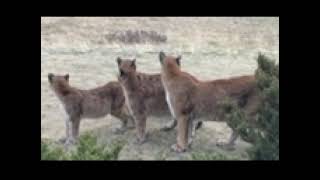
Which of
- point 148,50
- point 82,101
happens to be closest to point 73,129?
point 82,101

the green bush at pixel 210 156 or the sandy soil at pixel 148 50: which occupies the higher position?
the sandy soil at pixel 148 50

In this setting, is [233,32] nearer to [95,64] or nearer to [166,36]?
[166,36]

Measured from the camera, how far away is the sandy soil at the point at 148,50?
1121 centimetres

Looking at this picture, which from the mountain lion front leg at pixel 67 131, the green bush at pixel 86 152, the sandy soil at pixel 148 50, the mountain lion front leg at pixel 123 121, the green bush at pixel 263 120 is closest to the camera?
the green bush at pixel 86 152

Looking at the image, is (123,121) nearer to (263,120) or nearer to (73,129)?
(73,129)

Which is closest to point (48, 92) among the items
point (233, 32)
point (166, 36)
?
point (166, 36)

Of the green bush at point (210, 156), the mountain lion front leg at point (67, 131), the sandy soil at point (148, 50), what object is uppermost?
the sandy soil at point (148, 50)

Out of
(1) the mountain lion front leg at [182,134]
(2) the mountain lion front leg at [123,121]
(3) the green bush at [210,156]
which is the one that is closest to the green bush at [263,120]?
(3) the green bush at [210,156]

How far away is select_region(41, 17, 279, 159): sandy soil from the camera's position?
1121cm

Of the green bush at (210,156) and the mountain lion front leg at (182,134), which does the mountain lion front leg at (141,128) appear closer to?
the mountain lion front leg at (182,134)

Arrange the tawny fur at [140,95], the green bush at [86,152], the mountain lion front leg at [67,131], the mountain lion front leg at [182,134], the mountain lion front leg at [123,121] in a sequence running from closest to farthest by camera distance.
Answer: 1. the green bush at [86,152]
2. the mountain lion front leg at [182,134]
3. the tawny fur at [140,95]
4. the mountain lion front leg at [67,131]
5. the mountain lion front leg at [123,121]

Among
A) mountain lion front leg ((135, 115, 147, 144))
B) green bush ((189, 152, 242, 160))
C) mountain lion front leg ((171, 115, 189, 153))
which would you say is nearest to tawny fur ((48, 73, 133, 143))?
mountain lion front leg ((135, 115, 147, 144))

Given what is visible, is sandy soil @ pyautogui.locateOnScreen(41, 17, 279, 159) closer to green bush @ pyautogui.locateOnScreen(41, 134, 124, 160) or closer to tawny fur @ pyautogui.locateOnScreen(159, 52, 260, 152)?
tawny fur @ pyautogui.locateOnScreen(159, 52, 260, 152)

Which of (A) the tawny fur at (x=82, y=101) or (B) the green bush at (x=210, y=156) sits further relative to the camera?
(A) the tawny fur at (x=82, y=101)
